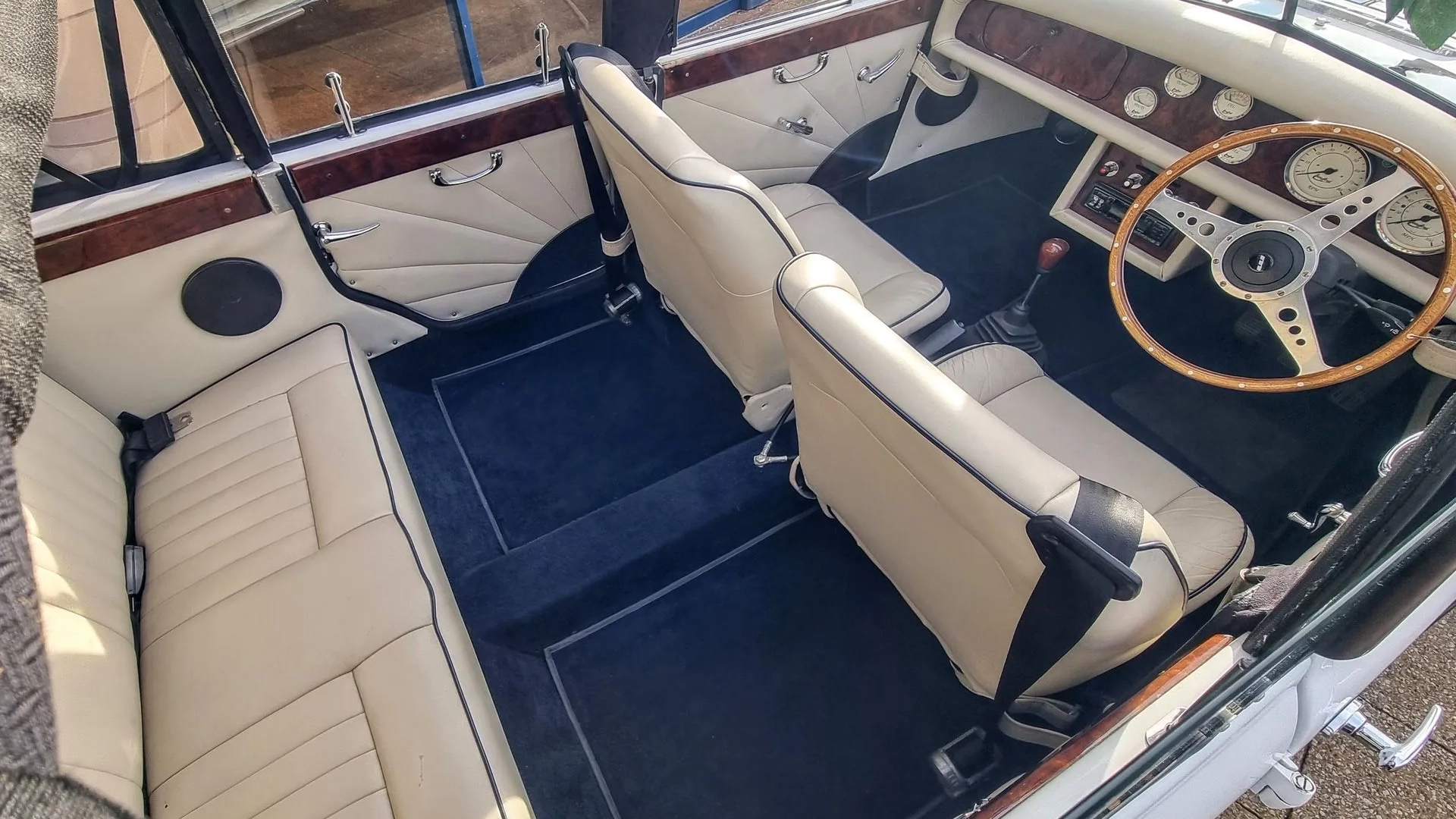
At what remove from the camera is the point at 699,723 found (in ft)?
4.87

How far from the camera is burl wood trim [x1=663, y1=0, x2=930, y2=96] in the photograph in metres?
1.87

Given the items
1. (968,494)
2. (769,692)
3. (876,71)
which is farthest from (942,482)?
(876,71)

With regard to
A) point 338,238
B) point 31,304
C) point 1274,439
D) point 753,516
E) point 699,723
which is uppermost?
point 31,304

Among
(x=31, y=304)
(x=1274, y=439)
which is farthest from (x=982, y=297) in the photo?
(x=31, y=304)

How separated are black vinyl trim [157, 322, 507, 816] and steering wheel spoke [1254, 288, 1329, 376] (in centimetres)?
160

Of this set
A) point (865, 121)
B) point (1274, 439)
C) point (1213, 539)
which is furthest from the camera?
point (865, 121)

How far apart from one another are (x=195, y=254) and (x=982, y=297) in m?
2.15

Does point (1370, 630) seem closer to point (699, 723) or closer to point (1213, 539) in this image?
point (1213, 539)

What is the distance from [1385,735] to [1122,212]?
143 cm

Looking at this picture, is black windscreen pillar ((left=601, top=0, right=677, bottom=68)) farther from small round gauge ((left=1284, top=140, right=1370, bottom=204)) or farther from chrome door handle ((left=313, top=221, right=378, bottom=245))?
small round gauge ((left=1284, top=140, right=1370, bottom=204))

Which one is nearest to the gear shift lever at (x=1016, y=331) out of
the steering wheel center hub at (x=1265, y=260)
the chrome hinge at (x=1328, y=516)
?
the steering wheel center hub at (x=1265, y=260)

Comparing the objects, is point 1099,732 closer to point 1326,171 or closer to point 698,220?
point 698,220

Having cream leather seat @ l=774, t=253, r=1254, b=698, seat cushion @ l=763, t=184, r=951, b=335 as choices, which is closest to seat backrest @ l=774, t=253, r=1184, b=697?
cream leather seat @ l=774, t=253, r=1254, b=698

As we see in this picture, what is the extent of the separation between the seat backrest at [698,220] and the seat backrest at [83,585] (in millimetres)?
980
